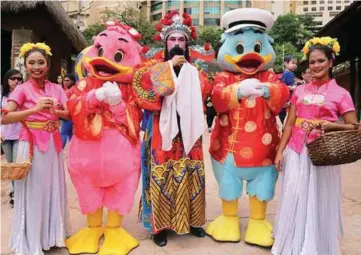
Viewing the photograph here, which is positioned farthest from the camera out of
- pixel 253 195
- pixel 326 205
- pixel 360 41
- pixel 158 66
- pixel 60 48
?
pixel 60 48

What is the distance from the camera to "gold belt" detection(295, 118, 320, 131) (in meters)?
2.88

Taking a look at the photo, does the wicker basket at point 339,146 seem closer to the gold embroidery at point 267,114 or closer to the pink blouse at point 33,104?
the gold embroidery at point 267,114

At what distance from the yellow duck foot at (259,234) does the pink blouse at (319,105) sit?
776 mm

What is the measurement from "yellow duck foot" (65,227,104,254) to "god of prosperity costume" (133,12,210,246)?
1.36ft

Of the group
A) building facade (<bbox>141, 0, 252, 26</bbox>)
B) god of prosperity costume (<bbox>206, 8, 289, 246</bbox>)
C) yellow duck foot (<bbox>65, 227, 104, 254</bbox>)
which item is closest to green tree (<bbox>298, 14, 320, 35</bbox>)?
building facade (<bbox>141, 0, 252, 26</bbox>)

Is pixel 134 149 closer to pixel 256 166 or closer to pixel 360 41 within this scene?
pixel 256 166

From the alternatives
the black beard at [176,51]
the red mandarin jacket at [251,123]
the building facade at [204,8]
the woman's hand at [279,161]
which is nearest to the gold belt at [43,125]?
the black beard at [176,51]

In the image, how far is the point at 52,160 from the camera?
311 centimetres

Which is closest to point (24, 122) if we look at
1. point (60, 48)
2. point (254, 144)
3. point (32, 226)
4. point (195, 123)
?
point (32, 226)

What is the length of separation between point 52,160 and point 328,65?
2.17 metres

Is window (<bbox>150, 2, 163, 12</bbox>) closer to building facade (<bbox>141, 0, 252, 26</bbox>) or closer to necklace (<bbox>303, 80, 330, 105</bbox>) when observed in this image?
building facade (<bbox>141, 0, 252, 26</bbox>)

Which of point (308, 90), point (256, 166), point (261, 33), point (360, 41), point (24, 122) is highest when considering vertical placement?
point (360, 41)

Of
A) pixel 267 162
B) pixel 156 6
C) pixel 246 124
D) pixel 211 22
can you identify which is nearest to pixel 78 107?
pixel 246 124

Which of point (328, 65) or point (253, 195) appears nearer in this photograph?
point (328, 65)
